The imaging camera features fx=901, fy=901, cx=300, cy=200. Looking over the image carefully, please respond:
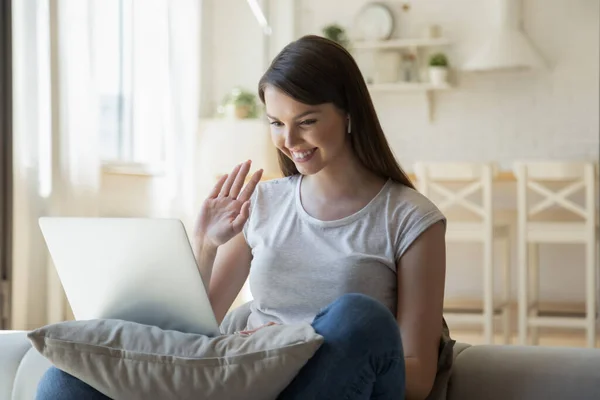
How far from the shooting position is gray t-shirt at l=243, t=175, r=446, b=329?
4.97 ft

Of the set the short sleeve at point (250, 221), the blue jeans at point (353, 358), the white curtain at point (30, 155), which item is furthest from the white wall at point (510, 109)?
the blue jeans at point (353, 358)

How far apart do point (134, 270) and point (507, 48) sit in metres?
4.20

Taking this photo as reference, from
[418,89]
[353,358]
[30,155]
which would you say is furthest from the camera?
[418,89]

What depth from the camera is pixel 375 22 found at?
5.60 metres

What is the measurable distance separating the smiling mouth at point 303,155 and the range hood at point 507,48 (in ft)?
12.4

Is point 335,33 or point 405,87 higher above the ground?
point 335,33

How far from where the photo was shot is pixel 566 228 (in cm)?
419

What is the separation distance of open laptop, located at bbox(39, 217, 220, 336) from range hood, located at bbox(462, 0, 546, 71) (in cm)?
411

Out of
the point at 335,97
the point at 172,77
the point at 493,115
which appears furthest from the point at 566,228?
the point at 335,97

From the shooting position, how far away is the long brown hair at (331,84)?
4.91ft

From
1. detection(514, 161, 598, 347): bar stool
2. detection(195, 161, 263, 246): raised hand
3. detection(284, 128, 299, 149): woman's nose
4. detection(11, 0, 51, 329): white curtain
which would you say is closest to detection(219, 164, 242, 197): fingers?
detection(195, 161, 263, 246): raised hand

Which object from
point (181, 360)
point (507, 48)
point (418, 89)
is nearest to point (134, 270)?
point (181, 360)

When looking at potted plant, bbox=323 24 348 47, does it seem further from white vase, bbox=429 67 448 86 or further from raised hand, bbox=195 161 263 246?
raised hand, bbox=195 161 263 246

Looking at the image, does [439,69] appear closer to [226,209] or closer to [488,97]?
[488,97]
